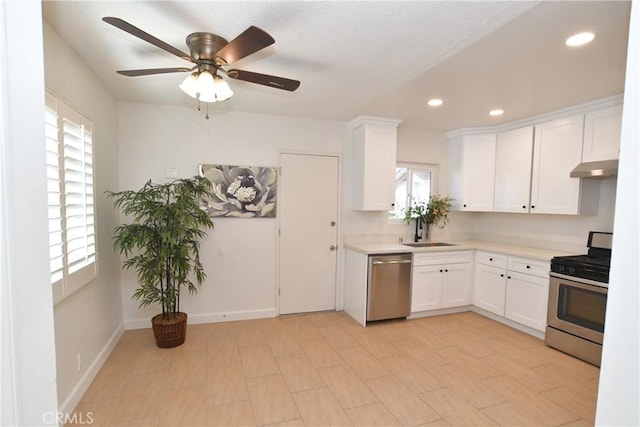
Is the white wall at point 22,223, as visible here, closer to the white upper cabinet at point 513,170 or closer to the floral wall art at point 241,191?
the floral wall art at point 241,191

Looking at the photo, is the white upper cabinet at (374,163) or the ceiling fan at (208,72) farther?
the white upper cabinet at (374,163)

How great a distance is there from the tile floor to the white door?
55cm

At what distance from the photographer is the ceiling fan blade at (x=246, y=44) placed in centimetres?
148

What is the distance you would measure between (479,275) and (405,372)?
2001 mm

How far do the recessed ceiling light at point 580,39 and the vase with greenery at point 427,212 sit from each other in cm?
250

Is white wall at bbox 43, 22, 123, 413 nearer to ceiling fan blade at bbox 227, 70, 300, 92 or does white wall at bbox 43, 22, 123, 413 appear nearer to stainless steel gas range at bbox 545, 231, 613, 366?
ceiling fan blade at bbox 227, 70, 300, 92

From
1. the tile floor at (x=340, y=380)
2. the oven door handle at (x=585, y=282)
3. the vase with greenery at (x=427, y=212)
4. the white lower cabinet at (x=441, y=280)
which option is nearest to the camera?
the tile floor at (x=340, y=380)

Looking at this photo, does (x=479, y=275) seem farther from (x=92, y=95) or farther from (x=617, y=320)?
(x=92, y=95)

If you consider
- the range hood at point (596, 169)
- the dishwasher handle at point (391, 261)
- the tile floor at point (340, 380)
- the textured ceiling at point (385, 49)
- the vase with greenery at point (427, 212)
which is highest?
the textured ceiling at point (385, 49)

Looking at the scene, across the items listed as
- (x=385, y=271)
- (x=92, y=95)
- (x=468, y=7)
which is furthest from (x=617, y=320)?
(x=92, y=95)

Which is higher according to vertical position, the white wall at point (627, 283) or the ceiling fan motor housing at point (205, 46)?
the ceiling fan motor housing at point (205, 46)

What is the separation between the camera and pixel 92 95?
255 cm

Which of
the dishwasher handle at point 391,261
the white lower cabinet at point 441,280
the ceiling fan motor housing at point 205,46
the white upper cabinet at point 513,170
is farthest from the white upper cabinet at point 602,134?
the ceiling fan motor housing at point 205,46

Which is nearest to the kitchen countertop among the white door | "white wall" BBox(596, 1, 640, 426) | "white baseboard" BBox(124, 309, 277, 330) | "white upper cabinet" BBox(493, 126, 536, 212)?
the white door
